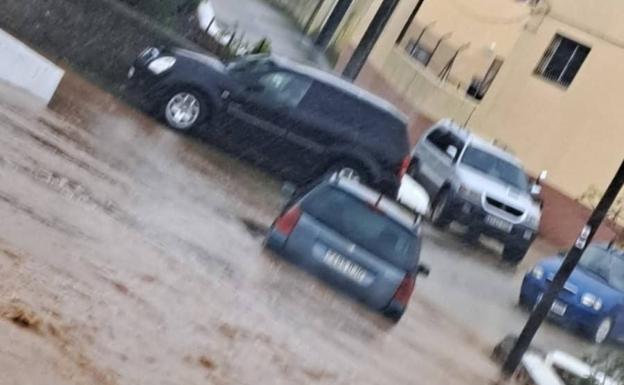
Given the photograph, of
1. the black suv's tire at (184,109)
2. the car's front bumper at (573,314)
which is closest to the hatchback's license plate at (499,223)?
the car's front bumper at (573,314)

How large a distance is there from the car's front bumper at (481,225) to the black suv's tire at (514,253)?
4.8 inches

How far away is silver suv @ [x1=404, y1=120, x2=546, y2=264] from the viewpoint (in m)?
28.1

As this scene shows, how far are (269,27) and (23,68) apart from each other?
90.6 ft

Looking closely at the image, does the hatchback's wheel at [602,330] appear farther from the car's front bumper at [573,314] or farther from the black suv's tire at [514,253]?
the black suv's tire at [514,253]

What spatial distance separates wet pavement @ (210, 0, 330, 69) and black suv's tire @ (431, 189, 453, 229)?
35.3 feet

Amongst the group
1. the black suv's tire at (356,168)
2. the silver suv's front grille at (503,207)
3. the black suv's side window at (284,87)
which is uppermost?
the black suv's side window at (284,87)

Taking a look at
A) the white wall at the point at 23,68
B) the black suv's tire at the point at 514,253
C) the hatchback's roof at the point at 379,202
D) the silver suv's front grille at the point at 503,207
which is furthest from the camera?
the black suv's tire at the point at 514,253

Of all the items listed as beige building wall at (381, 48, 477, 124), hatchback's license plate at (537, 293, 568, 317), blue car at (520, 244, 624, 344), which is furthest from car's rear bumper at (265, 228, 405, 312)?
beige building wall at (381, 48, 477, 124)

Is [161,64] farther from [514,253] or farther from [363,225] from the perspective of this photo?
[514,253]

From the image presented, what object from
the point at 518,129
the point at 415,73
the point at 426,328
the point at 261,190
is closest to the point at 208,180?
the point at 261,190

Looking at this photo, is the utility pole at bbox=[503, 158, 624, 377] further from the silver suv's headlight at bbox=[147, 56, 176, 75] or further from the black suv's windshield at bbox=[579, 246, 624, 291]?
the silver suv's headlight at bbox=[147, 56, 176, 75]

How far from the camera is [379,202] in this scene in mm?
16688

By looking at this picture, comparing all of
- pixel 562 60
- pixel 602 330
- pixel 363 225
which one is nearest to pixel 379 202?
pixel 363 225

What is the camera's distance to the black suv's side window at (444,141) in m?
29.6
